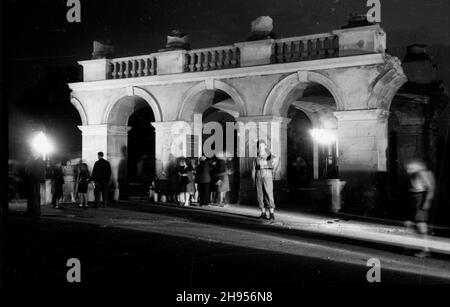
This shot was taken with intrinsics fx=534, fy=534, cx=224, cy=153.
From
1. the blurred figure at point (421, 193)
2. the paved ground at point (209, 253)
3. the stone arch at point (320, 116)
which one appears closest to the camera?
the paved ground at point (209, 253)

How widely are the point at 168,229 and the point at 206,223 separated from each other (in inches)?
52.4

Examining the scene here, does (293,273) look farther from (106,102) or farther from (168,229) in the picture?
(106,102)

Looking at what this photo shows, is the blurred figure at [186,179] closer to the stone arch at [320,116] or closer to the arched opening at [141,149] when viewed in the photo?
the arched opening at [141,149]

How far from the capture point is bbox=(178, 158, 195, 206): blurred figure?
16.5m

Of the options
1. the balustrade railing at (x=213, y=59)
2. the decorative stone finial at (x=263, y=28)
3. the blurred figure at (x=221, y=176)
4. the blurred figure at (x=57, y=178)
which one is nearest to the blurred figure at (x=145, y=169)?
the balustrade railing at (x=213, y=59)

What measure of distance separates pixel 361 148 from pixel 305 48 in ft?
11.8

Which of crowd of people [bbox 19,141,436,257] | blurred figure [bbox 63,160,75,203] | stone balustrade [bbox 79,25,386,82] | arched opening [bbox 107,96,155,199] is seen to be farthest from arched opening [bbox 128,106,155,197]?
blurred figure [bbox 63,160,75,203]

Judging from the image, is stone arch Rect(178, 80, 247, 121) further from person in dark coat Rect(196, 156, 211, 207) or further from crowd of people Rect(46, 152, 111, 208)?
crowd of people Rect(46, 152, 111, 208)

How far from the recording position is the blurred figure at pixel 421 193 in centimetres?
824

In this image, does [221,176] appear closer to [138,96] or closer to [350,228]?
[138,96]

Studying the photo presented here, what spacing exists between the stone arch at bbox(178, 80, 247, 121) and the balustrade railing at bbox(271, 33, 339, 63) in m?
1.69

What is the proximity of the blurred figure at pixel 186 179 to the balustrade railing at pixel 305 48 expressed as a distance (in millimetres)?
4437

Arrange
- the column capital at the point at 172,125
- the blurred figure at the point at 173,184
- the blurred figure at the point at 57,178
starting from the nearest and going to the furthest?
1. the blurred figure at the point at 57,178
2. the blurred figure at the point at 173,184
3. the column capital at the point at 172,125

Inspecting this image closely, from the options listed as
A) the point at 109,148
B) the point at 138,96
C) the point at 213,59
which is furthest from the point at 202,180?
the point at 109,148
